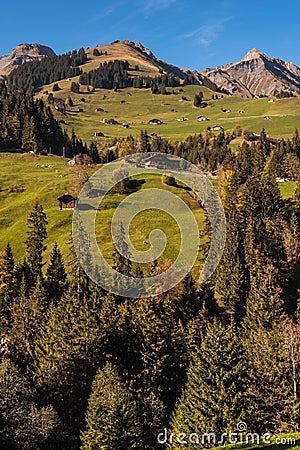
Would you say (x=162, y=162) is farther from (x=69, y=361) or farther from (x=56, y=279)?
(x=69, y=361)

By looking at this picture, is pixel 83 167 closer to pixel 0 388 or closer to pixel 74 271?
pixel 74 271

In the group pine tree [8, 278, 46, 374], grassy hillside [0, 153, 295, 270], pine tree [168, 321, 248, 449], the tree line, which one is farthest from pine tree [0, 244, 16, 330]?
pine tree [168, 321, 248, 449]

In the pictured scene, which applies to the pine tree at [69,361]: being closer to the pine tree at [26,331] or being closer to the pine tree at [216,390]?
the pine tree at [26,331]

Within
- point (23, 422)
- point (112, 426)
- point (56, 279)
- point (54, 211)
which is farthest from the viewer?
point (54, 211)

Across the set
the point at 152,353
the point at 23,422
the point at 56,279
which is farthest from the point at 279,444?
the point at 56,279

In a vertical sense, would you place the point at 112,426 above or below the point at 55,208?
below

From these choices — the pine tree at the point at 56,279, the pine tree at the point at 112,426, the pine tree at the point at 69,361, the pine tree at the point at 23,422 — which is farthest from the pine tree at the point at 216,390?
the pine tree at the point at 56,279

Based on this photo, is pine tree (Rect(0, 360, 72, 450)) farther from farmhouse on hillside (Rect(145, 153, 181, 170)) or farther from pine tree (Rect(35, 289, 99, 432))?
farmhouse on hillside (Rect(145, 153, 181, 170))
